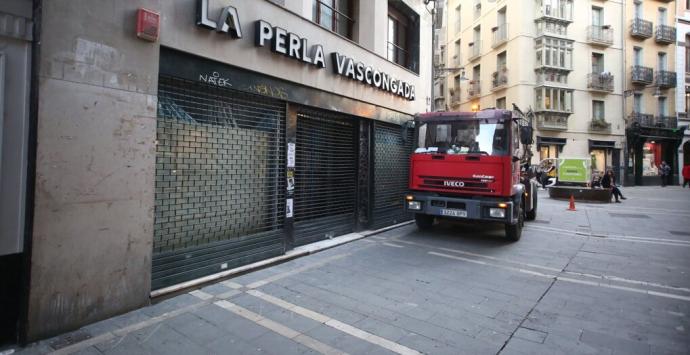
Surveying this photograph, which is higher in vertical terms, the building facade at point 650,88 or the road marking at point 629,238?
the building facade at point 650,88

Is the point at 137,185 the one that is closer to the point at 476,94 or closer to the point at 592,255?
the point at 592,255

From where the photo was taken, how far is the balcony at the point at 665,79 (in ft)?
98.0

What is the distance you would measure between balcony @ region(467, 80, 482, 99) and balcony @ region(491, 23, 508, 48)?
10.5ft

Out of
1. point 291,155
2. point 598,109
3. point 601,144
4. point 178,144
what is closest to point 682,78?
point 598,109

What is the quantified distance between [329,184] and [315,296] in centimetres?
340

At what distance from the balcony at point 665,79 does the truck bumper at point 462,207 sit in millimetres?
31983

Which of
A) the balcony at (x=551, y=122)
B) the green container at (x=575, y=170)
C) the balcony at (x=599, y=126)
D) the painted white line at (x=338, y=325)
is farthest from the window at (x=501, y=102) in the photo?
the painted white line at (x=338, y=325)

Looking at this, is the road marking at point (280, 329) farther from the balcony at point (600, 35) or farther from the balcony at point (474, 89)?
the balcony at point (600, 35)

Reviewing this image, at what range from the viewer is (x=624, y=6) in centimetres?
2914

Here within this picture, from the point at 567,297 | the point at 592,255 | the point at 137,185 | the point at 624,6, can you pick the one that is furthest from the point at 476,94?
the point at 137,185

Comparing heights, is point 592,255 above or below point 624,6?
below

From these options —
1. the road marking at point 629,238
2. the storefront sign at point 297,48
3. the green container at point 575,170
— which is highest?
the storefront sign at point 297,48

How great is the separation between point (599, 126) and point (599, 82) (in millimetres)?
3311

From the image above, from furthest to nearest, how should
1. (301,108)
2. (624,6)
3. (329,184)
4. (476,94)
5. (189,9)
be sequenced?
(476,94) → (624,6) → (329,184) → (301,108) → (189,9)
